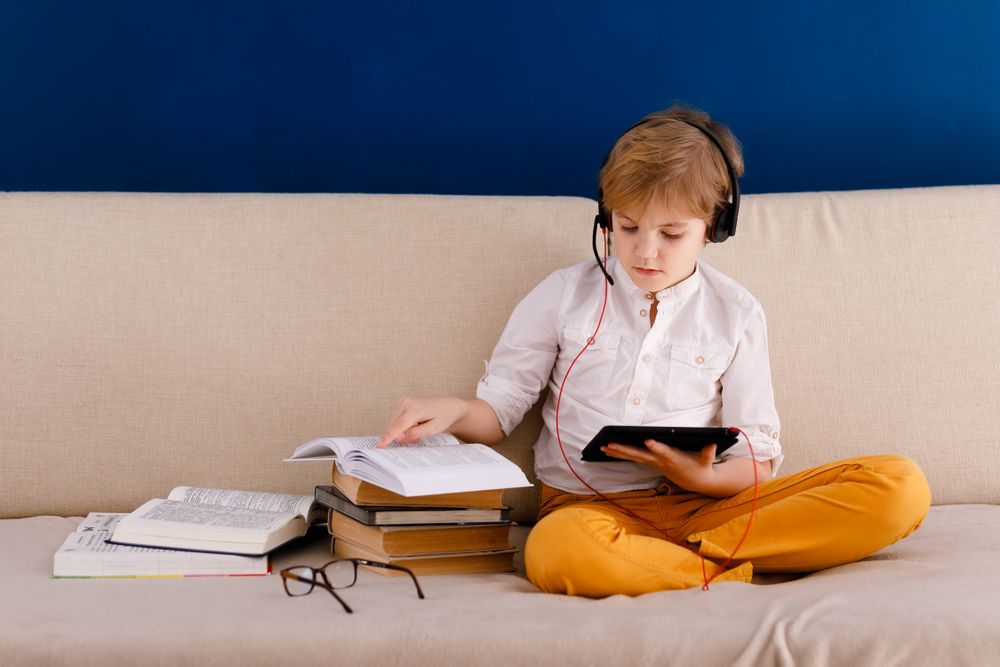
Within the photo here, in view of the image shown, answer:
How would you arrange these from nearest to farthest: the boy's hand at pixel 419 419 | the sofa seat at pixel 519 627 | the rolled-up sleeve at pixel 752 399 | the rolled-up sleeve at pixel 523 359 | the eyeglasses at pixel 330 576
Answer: the sofa seat at pixel 519 627 → the eyeglasses at pixel 330 576 → the boy's hand at pixel 419 419 → the rolled-up sleeve at pixel 752 399 → the rolled-up sleeve at pixel 523 359

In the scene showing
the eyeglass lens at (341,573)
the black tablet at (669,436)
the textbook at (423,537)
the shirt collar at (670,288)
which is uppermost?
the shirt collar at (670,288)

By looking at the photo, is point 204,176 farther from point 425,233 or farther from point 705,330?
point 705,330

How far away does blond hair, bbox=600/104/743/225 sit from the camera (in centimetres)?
160

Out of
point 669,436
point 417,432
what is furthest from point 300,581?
point 669,436

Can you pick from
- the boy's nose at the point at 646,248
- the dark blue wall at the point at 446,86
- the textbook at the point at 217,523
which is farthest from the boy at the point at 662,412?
the dark blue wall at the point at 446,86

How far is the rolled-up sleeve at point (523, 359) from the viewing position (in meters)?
1.81

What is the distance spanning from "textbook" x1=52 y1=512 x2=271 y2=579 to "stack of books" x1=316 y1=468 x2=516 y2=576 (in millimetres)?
147

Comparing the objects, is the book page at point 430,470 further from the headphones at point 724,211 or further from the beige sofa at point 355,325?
the headphones at point 724,211

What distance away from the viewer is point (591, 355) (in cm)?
180

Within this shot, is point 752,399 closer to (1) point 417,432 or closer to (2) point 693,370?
(2) point 693,370

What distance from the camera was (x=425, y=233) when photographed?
78.3 inches

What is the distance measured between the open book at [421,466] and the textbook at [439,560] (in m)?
0.13

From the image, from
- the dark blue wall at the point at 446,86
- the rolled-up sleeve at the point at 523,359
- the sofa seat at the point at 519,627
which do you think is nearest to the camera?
the sofa seat at the point at 519,627

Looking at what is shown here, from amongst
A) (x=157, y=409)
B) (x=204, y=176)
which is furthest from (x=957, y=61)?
(x=157, y=409)
